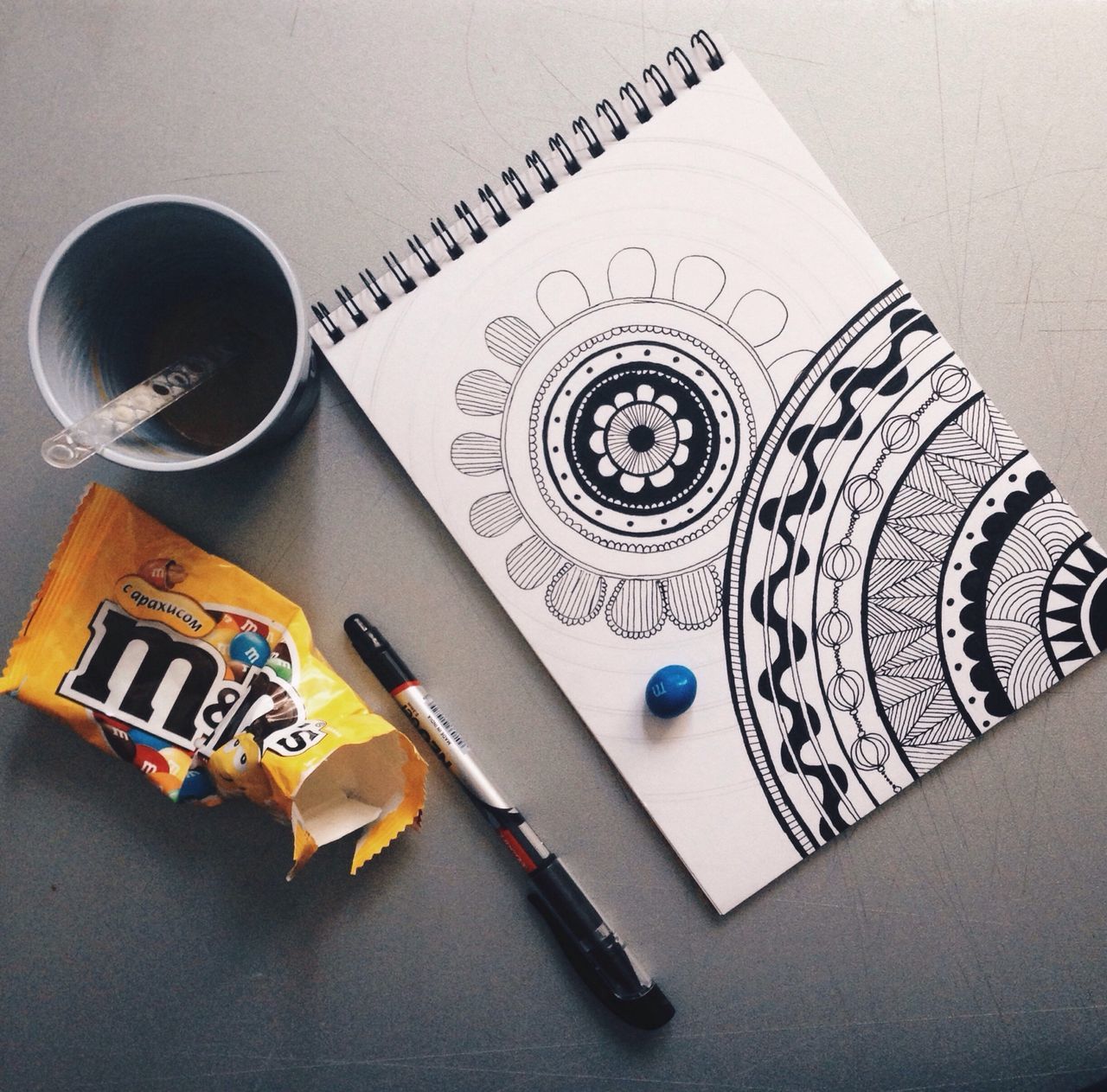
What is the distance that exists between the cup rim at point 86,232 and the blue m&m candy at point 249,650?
0.13 m

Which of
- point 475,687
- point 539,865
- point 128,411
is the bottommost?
point 539,865

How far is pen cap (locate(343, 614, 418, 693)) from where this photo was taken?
20.2 inches

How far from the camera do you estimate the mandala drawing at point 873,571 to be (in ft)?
1.70

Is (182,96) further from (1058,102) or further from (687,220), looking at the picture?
(1058,102)

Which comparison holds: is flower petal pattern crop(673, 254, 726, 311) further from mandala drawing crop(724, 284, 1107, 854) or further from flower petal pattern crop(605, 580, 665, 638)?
flower petal pattern crop(605, 580, 665, 638)

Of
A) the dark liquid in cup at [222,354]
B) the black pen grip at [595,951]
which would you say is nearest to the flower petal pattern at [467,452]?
the dark liquid in cup at [222,354]

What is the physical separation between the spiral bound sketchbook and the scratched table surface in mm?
26

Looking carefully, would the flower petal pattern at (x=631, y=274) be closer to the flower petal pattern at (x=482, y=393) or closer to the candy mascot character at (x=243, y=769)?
the flower petal pattern at (x=482, y=393)

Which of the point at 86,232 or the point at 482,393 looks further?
the point at 482,393

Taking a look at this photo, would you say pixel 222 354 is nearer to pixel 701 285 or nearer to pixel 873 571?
pixel 701 285

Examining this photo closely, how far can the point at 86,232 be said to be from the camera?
40cm

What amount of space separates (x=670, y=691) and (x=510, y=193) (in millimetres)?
323

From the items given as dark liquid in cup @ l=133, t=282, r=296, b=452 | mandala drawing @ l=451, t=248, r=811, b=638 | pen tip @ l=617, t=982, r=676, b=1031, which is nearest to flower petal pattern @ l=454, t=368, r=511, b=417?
mandala drawing @ l=451, t=248, r=811, b=638

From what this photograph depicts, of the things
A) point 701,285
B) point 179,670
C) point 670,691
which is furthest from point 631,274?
point 179,670
